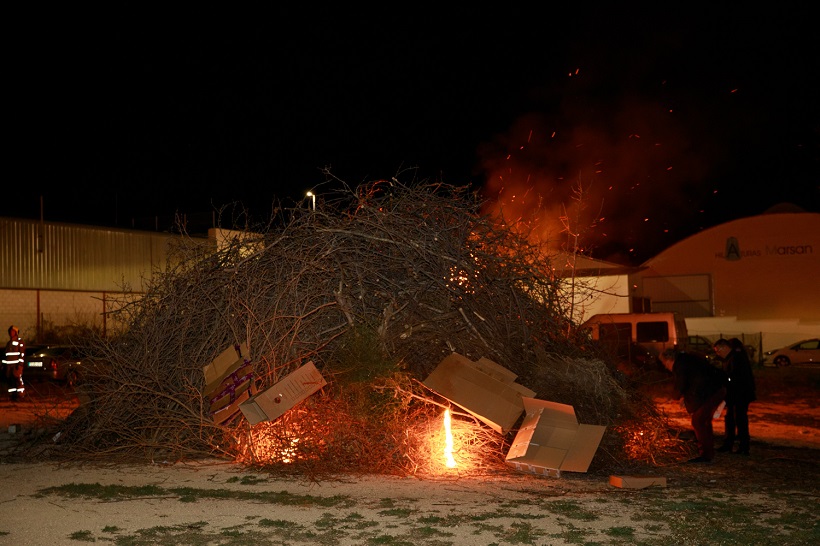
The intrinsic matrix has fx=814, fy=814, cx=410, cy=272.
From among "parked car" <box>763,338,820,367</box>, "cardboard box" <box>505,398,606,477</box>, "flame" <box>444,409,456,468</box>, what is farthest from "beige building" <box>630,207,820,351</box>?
"flame" <box>444,409,456,468</box>

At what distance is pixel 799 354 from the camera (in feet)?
103

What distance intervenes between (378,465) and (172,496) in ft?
7.16

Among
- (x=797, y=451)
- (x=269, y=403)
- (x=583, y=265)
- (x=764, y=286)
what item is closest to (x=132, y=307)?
(x=269, y=403)

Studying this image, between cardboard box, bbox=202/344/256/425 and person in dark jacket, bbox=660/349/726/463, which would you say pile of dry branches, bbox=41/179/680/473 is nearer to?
cardboard box, bbox=202/344/256/425

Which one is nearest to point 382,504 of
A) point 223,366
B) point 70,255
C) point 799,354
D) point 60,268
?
point 223,366

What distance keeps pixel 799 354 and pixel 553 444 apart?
2674 cm

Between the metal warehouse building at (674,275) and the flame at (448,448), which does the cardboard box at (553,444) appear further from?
the metal warehouse building at (674,275)

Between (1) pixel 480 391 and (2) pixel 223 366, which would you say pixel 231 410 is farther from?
(1) pixel 480 391

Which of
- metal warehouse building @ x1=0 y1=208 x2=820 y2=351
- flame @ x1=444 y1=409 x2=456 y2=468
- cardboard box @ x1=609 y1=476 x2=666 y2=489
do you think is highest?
metal warehouse building @ x1=0 y1=208 x2=820 y2=351

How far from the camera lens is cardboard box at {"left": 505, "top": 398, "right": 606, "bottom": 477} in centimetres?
836

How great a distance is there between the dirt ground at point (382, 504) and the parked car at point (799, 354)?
23.6m

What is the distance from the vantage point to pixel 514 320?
10.4 metres

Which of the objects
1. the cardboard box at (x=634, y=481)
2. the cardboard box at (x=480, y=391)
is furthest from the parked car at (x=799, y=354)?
the cardboard box at (x=634, y=481)

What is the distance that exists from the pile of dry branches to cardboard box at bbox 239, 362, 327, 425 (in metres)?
0.25
